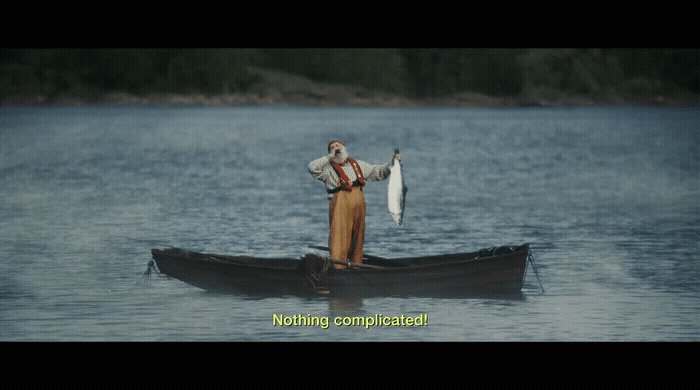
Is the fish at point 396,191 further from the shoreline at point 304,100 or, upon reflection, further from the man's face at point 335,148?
the shoreline at point 304,100

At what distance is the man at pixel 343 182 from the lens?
14.2 meters

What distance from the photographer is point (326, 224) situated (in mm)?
23656

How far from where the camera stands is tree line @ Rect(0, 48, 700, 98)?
72.5m

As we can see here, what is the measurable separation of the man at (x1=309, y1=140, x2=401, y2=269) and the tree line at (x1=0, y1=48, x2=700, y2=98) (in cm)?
5798

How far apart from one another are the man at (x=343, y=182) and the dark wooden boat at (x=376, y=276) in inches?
18.0

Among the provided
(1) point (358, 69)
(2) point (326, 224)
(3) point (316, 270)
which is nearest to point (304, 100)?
(1) point (358, 69)

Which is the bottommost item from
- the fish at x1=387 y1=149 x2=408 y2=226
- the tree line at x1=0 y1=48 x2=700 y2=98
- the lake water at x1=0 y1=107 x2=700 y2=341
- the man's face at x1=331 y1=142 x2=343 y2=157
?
the lake water at x1=0 y1=107 x2=700 y2=341

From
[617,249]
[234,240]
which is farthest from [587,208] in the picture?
[234,240]

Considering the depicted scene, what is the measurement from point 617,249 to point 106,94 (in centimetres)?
5820

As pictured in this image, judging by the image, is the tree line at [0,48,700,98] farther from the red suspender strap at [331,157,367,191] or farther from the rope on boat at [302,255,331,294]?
the red suspender strap at [331,157,367,191]

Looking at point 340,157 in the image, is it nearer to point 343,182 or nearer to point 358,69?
point 343,182

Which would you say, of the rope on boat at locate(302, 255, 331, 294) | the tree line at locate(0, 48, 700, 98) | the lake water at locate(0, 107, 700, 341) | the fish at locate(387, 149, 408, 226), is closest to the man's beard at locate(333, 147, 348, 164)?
the fish at locate(387, 149, 408, 226)

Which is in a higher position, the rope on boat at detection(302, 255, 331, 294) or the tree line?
the tree line

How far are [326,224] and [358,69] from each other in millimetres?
49916
